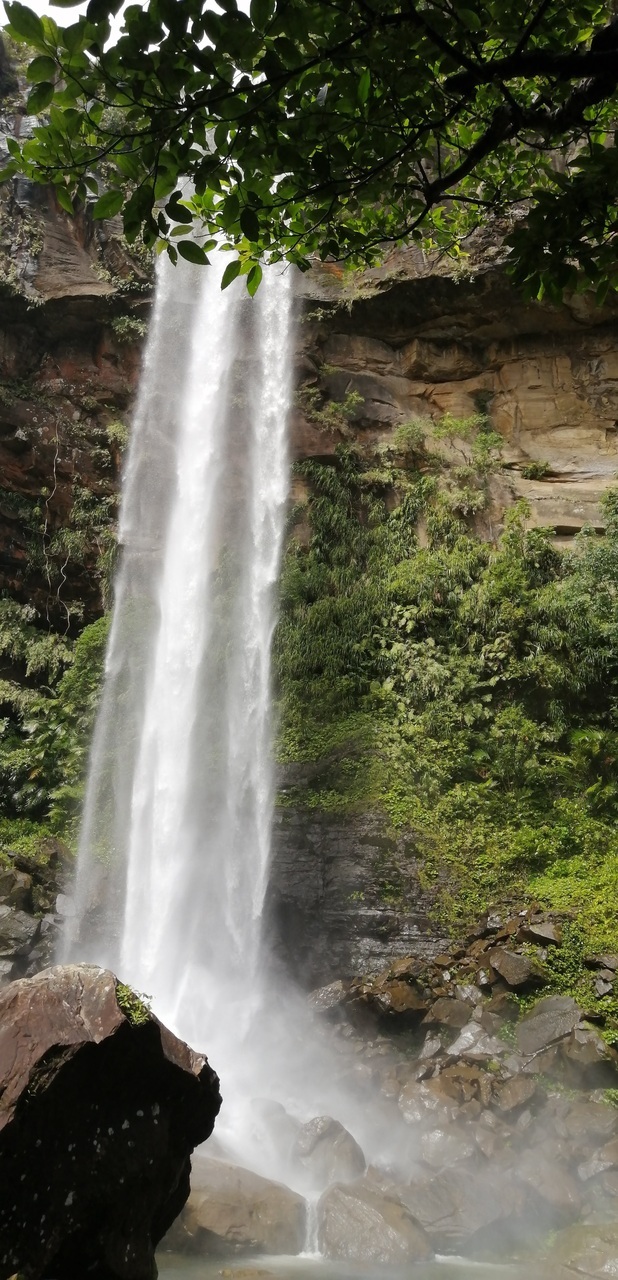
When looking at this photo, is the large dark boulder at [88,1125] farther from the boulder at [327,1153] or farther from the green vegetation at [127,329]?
the green vegetation at [127,329]

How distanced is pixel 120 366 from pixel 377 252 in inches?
582

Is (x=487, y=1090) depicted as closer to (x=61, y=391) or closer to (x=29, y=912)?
(x=29, y=912)

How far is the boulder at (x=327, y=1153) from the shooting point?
23.8ft

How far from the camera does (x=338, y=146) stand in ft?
9.20

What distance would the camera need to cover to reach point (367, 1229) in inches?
248

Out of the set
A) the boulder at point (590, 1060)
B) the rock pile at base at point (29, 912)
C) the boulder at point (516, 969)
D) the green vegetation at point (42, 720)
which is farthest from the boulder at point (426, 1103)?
the green vegetation at point (42, 720)

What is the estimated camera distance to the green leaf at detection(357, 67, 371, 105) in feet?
8.18

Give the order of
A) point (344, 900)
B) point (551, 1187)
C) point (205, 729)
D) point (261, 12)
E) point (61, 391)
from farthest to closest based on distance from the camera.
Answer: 1. point (61, 391)
2. point (205, 729)
3. point (344, 900)
4. point (551, 1187)
5. point (261, 12)

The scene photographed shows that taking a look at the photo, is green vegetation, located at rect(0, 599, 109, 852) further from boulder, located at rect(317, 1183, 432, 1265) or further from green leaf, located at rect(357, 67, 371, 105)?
green leaf, located at rect(357, 67, 371, 105)

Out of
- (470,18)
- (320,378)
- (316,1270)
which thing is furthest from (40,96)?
(320,378)

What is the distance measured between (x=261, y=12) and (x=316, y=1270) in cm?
728

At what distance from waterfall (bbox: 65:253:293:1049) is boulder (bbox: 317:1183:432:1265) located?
3.70m

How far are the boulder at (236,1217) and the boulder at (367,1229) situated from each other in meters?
0.24

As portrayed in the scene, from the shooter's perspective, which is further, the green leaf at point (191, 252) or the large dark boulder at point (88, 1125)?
the large dark boulder at point (88, 1125)
